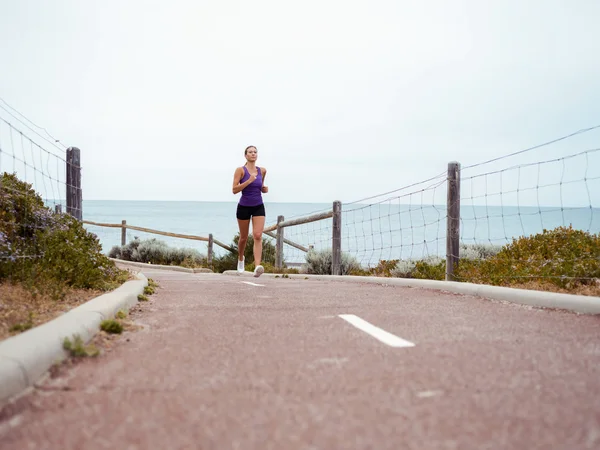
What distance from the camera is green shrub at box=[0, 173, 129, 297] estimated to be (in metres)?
5.70

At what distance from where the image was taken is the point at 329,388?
2736 mm

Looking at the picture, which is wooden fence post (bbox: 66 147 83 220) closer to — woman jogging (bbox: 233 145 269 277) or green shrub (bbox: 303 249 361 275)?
woman jogging (bbox: 233 145 269 277)

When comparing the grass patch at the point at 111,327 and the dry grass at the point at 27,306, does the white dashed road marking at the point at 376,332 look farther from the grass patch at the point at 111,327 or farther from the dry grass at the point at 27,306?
the dry grass at the point at 27,306

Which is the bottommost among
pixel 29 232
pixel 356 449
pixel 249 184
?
pixel 356 449

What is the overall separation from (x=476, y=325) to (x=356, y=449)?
270 cm

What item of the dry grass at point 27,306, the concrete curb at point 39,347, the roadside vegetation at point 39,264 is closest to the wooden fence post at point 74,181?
the roadside vegetation at point 39,264

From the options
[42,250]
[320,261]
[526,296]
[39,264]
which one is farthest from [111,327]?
[320,261]

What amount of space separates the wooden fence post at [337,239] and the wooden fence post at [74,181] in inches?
214

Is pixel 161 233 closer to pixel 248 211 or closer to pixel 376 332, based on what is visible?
pixel 248 211

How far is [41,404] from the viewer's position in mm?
2500

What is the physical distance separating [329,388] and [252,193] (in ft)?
26.0

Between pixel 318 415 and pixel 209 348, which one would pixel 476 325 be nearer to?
pixel 209 348

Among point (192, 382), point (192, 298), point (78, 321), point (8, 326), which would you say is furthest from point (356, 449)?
point (192, 298)

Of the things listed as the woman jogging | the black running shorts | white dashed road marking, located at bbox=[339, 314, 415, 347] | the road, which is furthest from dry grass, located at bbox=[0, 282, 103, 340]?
the black running shorts
